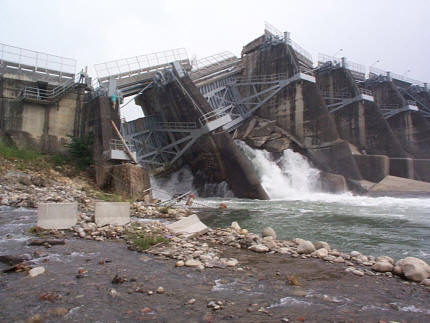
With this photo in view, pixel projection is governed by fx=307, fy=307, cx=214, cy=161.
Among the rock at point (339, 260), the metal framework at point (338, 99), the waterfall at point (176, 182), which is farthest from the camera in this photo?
the metal framework at point (338, 99)

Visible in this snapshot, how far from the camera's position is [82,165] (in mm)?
19156

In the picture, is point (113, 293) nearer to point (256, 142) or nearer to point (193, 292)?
point (193, 292)

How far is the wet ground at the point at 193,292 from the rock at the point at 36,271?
0.08 metres

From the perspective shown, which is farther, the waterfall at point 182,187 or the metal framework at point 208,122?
the metal framework at point 208,122

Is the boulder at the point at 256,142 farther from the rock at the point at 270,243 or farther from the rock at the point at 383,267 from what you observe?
the rock at the point at 383,267

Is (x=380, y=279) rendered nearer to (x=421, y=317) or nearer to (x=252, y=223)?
(x=421, y=317)

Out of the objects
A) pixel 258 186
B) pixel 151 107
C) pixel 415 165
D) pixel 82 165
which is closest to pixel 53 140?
pixel 82 165

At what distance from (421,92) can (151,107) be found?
129 feet

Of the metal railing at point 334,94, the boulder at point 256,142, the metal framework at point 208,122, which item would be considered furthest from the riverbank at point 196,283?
the metal railing at point 334,94

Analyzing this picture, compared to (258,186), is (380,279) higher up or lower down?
lower down

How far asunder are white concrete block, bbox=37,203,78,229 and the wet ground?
1.65 m

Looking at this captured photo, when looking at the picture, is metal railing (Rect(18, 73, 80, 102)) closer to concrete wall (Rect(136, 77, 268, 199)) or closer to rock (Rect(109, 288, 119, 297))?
concrete wall (Rect(136, 77, 268, 199))

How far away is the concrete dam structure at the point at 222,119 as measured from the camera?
1995cm

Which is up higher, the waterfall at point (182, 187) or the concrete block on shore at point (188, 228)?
the waterfall at point (182, 187)
